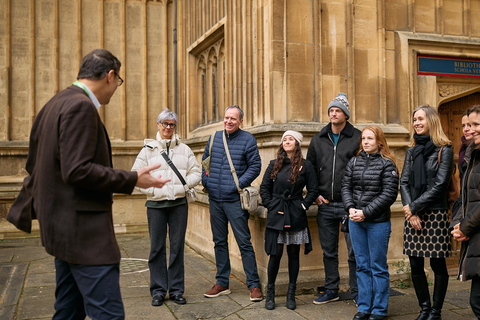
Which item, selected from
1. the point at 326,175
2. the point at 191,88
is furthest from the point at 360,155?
the point at 191,88

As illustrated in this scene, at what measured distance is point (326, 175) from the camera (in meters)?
5.40

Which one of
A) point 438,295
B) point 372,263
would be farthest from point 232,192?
point 438,295

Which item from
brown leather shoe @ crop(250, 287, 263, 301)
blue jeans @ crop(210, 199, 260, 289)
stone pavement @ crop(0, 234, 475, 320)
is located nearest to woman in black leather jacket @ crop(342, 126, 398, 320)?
stone pavement @ crop(0, 234, 475, 320)

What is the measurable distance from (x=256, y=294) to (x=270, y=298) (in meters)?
0.28

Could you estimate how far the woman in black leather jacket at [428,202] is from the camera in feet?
14.8

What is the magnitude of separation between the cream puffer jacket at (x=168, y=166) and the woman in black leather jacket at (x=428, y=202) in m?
2.29

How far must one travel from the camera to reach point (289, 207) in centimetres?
516

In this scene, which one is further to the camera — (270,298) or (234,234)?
(234,234)

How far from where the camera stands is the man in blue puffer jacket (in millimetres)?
5590

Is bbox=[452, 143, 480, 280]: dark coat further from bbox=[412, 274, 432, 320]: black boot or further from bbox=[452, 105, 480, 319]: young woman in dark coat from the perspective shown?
bbox=[412, 274, 432, 320]: black boot

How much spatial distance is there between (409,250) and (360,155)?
994 mm

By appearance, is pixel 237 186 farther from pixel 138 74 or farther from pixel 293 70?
pixel 138 74

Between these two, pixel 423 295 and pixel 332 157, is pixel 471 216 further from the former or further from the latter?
pixel 332 157

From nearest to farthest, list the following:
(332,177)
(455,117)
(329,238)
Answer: (332,177)
(329,238)
(455,117)
